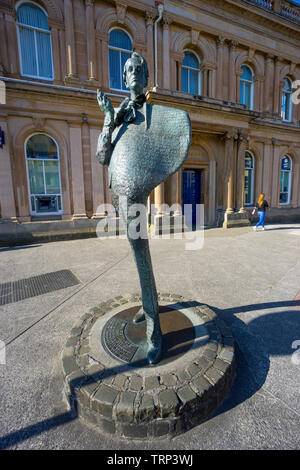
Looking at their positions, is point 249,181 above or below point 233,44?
below

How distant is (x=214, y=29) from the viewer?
A: 1048cm

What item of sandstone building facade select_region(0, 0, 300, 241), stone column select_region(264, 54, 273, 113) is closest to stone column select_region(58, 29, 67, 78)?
sandstone building facade select_region(0, 0, 300, 241)

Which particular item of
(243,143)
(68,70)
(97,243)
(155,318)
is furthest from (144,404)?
(243,143)

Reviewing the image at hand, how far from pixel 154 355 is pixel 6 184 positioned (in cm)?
833

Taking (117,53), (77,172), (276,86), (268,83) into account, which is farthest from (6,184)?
(276,86)

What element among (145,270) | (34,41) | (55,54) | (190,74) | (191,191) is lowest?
(145,270)

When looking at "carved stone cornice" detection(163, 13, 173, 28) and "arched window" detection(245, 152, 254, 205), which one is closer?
"carved stone cornice" detection(163, 13, 173, 28)

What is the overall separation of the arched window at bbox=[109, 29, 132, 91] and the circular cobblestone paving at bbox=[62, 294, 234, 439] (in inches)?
409

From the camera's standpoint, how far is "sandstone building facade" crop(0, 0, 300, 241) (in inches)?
316

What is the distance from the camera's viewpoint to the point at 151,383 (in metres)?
1.79

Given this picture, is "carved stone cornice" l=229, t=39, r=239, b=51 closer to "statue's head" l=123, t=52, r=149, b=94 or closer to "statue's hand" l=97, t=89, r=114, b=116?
"statue's head" l=123, t=52, r=149, b=94

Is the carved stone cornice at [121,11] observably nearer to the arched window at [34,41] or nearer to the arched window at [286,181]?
the arched window at [34,41]

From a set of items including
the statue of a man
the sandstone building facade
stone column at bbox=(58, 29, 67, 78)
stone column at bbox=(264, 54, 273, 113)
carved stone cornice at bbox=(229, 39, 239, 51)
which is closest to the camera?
the statue of a man

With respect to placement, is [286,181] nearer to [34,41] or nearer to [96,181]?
[96,181]
